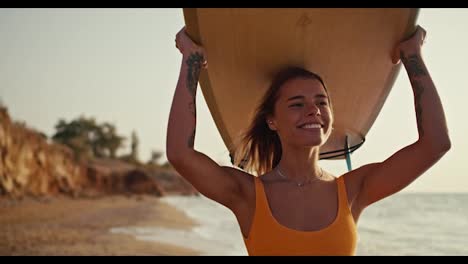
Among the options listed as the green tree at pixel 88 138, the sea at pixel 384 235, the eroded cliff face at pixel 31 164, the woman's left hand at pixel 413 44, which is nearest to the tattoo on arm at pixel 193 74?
the woman's left hand at pixel 413 44

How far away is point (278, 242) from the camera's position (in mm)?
1926

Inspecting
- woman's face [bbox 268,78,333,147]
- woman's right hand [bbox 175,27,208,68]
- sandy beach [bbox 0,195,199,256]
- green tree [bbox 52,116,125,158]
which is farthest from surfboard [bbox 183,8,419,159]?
green tree [bbox 52,116,125,158]

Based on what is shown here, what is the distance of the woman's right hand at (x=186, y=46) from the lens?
6.97 feet

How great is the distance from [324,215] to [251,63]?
0.74m

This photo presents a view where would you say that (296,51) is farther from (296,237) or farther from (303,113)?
(296,237)

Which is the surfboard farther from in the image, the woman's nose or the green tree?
the green tree

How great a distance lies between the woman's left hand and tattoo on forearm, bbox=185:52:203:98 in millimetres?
828

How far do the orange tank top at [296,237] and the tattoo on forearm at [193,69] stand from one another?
19.9 inches

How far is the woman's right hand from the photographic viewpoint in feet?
6.97

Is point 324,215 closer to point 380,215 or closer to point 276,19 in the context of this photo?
point 276,19

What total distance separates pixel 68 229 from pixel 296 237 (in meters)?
16.2

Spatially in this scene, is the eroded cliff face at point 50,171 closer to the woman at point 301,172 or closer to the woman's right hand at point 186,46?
the woman's right hand at point 186,46

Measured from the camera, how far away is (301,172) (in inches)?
86.1

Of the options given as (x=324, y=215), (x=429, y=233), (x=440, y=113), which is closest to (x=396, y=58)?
(x=440, y=113)
